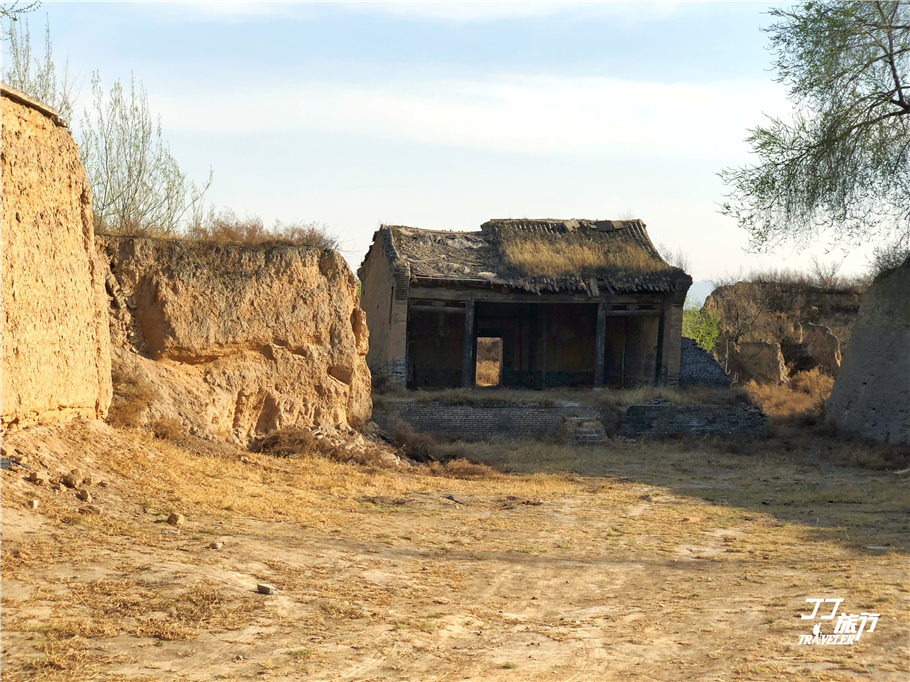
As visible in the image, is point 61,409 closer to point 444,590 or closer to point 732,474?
point 444,590

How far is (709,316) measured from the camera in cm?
3466

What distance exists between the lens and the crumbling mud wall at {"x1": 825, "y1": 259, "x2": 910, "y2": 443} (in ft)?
58.9

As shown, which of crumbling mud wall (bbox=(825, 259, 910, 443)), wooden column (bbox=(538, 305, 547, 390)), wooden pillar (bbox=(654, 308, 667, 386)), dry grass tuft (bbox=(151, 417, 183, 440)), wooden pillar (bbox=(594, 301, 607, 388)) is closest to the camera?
dry grass tuft (bbox=(151, 417, 183, 440))

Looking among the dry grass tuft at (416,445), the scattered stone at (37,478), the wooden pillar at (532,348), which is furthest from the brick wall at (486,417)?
the scattered stone at (37,478)

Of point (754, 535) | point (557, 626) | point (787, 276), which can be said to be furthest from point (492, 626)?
point (787, 276)

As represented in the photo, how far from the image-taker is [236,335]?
1312cm

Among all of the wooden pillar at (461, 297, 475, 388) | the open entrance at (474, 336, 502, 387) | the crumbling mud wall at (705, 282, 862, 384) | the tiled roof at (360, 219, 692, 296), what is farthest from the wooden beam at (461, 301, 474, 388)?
the crumbling mud wall at (705, 282, 862, 384)

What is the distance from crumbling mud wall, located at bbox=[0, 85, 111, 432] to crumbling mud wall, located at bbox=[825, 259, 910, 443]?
15675 mm

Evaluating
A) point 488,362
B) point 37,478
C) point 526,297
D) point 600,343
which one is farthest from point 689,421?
point 488,362

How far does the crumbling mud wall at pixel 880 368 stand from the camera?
1794 cm

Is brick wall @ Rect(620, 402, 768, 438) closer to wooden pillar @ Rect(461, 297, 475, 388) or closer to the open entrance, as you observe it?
wooden pillar @ Rect(461, 297, 475, 388)

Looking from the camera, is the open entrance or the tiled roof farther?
the open entrance

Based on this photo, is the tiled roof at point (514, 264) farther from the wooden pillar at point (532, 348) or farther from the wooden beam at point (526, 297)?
the wooden pillar at point (532, 348)

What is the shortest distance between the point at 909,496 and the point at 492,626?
9.32 metres
